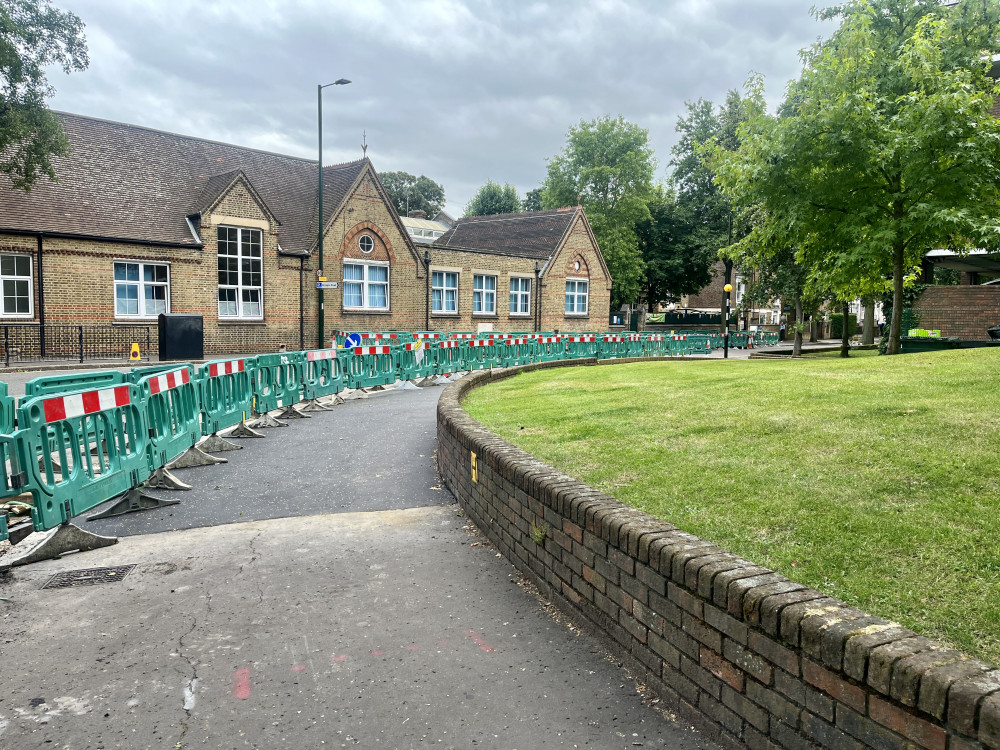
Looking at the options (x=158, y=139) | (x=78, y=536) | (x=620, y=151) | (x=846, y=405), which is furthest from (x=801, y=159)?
(x=620, y=151)

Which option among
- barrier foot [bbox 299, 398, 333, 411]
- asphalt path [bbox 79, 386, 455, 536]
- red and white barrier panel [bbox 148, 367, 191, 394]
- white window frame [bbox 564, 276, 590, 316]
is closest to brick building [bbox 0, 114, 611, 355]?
white window frame [bbox 564, 276, 590, 316]

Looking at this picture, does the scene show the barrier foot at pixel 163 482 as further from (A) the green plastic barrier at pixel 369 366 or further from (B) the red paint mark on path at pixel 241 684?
(A) the green plastic barrier at pixel 369 366

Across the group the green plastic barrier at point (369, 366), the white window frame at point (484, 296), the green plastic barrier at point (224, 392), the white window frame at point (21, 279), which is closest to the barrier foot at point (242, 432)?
A: the green plastic barrier at point (224, 392)

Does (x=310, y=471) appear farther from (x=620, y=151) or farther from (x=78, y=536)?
(x=620, y=151)

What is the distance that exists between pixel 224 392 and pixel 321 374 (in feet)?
13.0

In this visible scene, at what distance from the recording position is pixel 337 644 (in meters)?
3.89

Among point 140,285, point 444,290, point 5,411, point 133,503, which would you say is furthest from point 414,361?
point 444,290

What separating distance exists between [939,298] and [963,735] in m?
31.3

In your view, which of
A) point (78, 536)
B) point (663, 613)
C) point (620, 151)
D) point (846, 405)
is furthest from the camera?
point (620, 151)

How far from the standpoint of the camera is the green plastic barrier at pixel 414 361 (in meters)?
17.5

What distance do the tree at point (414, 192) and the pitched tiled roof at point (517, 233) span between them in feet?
141

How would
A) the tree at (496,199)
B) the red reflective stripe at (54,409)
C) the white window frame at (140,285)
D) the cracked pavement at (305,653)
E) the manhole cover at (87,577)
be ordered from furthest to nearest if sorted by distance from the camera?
1. the tree at (496,199)
2. the white window frame at (140,285)
3. the red reflective stripe at (54,409)
4. the manhole cover at (87,577)
5. the cracked pavement at (305,653)

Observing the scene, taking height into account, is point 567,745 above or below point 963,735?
below

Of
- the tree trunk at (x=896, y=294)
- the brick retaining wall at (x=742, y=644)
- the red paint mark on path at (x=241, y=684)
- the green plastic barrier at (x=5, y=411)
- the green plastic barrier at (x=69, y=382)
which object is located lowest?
the red paint mark on path at (x=241, y=684)
